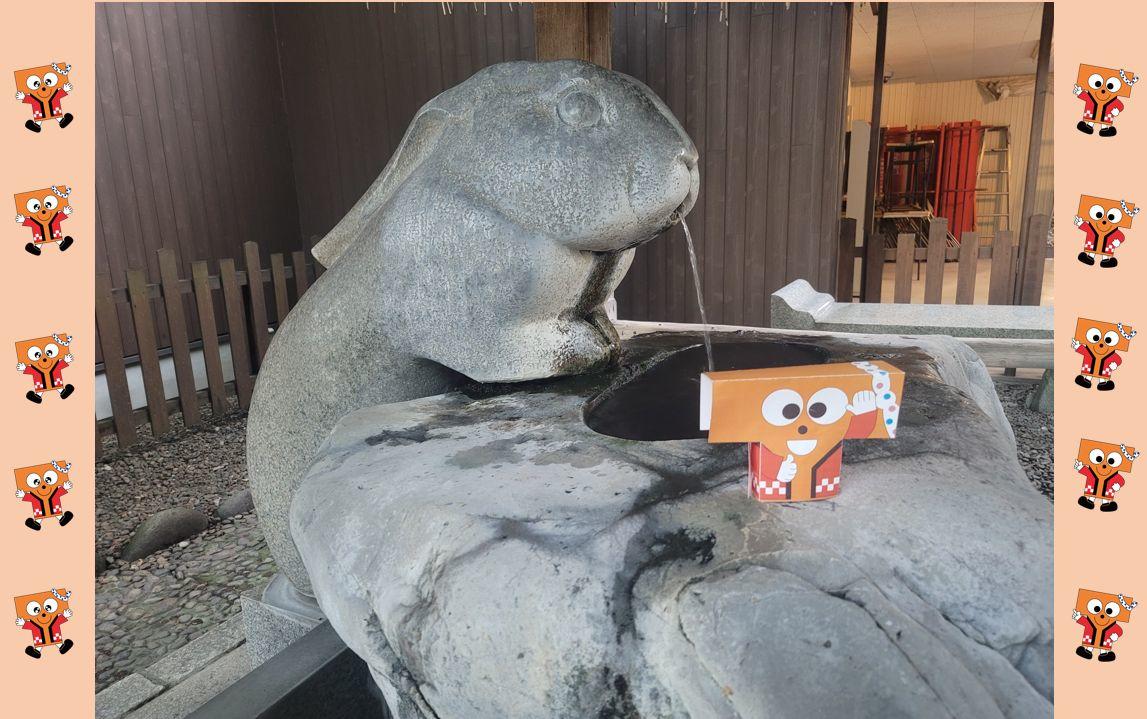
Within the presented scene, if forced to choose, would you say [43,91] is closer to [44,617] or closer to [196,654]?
[44,617]

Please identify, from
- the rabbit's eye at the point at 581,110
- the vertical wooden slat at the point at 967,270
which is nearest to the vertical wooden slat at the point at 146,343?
the rabbit's eye at the point at 581,110

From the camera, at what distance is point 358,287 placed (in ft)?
6.20

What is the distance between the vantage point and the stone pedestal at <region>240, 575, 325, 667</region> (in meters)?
2.16

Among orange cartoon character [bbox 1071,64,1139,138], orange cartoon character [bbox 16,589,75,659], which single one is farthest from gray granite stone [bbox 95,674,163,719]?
orange cartoon character [bbox 1071,64,1139,138]

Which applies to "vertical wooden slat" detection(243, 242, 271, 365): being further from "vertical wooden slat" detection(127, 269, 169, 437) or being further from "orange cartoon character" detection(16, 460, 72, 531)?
"orange cartoon character" detection(16, 460, 72, 531)

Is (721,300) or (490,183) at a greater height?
(490,183)

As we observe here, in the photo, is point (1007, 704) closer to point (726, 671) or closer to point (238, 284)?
point (726, 671)

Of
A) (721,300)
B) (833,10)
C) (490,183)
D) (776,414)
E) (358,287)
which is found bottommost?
(721,300)

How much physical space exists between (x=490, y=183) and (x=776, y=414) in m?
0.92

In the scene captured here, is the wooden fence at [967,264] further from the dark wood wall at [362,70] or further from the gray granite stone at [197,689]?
the gray granite stone at [197,689]

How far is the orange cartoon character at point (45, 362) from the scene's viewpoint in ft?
3.41

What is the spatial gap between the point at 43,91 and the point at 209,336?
406cm

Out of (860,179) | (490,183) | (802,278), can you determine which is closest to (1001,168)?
(860,179)

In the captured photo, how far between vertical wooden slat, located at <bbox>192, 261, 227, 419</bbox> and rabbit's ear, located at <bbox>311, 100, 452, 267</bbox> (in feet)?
10.1
